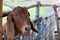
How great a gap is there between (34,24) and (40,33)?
13cm

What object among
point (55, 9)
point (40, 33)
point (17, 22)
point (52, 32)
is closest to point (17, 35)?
point (17, 22)

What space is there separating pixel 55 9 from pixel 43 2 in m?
0.16

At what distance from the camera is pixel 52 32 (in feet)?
5.90

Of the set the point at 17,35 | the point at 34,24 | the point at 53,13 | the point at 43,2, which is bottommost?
the point at 17,35

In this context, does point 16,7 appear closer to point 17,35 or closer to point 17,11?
point 17,11

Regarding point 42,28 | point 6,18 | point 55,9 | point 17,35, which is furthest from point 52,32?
point 6,18

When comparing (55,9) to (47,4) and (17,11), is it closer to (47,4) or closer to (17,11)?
(47,4)

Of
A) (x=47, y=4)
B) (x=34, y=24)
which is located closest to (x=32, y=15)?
(x=34, y=24)

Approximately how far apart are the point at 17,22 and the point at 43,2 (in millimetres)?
393

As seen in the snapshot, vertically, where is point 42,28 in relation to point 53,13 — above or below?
below

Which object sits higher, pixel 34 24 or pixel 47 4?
pixel 47 4

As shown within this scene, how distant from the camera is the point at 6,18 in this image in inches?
70.0

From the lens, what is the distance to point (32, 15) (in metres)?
1.83

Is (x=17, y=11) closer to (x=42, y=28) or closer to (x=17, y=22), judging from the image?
(x=17, y=22)
